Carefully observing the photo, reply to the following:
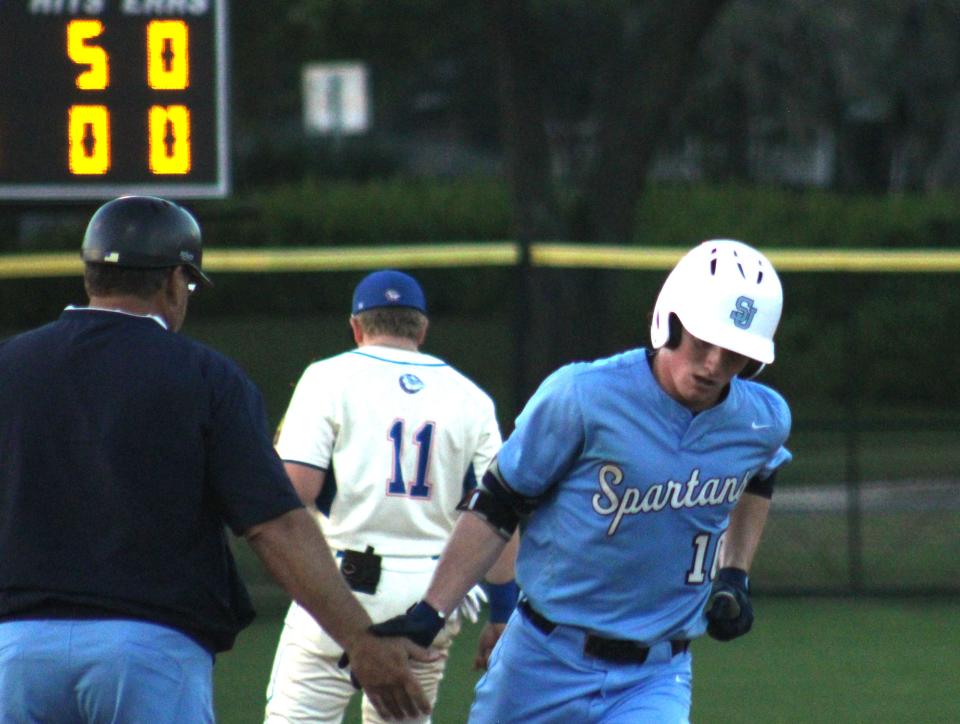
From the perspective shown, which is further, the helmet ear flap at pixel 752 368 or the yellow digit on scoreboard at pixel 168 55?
the yellow digit on scoreboard at pixel 168 55

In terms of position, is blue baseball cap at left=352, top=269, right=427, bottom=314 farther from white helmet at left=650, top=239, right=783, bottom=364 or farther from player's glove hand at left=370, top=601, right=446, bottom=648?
player's glove hand at left=370, top=601, right=446, bottom=648

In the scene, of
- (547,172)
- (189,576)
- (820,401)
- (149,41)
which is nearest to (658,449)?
(189,576)

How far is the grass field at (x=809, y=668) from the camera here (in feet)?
25.3

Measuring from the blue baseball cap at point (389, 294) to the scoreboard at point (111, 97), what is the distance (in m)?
2.60

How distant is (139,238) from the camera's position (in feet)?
12.5

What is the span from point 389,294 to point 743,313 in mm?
2079

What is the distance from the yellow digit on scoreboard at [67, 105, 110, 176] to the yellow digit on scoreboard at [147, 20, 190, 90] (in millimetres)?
321

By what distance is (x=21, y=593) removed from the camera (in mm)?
3664

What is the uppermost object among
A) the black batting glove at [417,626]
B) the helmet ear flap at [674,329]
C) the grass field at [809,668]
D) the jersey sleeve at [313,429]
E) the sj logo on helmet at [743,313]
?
the sj logo on helmet at [743,313]

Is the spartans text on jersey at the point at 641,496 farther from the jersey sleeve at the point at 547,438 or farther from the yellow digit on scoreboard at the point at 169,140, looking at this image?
the yellow digit on scoreboard at the point at 169,140

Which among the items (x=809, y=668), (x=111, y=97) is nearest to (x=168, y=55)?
(x=111, y=97)

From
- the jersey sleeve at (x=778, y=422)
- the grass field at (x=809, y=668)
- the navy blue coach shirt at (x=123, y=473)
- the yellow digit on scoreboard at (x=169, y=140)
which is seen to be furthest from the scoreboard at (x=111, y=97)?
the navy blue coach shirt at (x=123, y=473)

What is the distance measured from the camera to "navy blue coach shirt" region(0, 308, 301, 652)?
3.65 metres

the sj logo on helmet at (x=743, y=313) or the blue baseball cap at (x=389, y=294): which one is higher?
the sj logo on helmet at (x=743, y=313)
